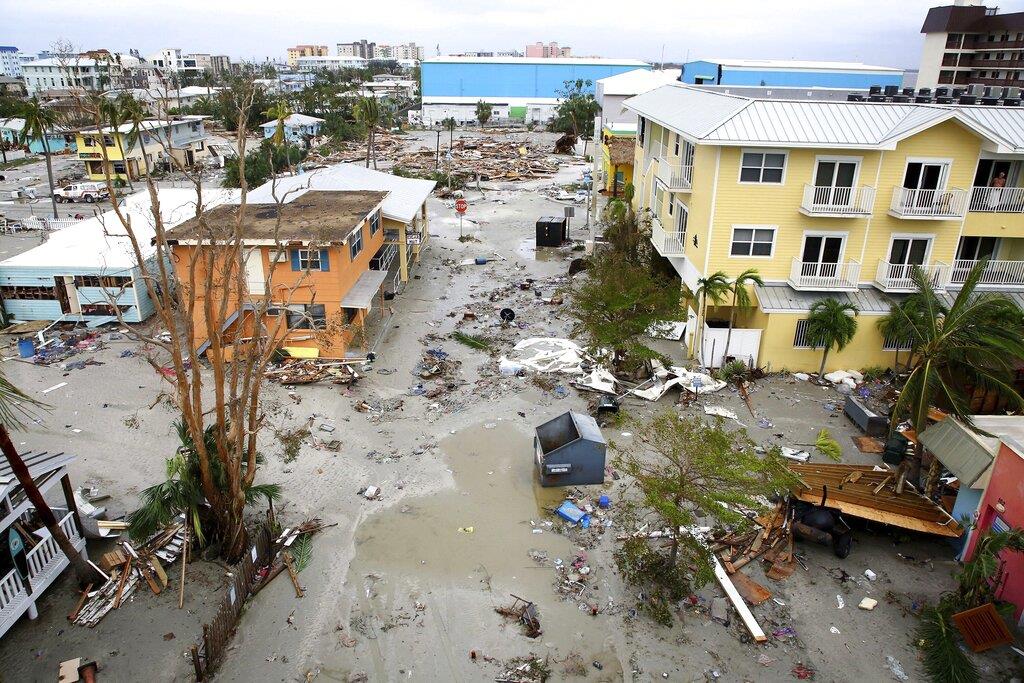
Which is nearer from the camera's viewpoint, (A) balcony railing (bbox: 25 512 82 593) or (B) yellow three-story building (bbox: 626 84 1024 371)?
(A) balcony railing (bbox: 25 512 82 593)

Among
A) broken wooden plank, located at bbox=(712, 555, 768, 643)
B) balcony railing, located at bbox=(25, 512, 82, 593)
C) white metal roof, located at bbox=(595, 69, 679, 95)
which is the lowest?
broken wooden plank, located at bbox=(712, 555, 768, 643)

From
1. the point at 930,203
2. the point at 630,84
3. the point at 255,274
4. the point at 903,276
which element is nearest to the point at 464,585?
the point at 255,274

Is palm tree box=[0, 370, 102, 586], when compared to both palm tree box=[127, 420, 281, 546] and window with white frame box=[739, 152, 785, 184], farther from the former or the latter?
window with white frame box=[739, 152, 785, 184]

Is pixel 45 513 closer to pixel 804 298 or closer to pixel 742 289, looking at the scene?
pixel 742 289

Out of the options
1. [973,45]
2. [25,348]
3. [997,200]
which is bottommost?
[25,348]

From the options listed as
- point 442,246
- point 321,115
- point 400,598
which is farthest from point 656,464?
point 321,115

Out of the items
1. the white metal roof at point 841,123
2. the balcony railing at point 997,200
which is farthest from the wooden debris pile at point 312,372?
the balcony railing at point 997,200

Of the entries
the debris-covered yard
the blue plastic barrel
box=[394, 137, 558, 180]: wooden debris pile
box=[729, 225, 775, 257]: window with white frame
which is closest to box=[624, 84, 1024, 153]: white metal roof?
box=[729, 225, 775, 257]: window with white frame
